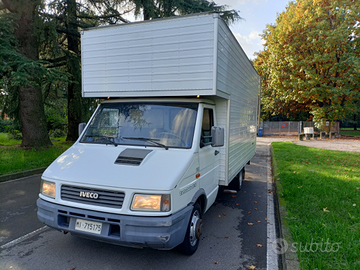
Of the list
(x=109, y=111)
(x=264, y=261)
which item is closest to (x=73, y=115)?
(x=109, y=111)

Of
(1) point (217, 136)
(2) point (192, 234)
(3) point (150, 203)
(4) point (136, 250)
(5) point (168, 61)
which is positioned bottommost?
(4) point (136, 250)

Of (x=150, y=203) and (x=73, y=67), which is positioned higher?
(x=73, y=67)

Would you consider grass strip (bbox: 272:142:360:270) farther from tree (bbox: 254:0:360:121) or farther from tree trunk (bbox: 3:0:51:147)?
tree (bbox: 254:0:360:121)

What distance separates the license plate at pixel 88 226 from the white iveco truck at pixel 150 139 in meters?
0.01

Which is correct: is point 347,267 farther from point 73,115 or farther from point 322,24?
point 322,24

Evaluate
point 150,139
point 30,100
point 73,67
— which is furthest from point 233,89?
point 73,67

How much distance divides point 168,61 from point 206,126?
1305 millimetres

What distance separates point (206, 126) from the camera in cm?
463

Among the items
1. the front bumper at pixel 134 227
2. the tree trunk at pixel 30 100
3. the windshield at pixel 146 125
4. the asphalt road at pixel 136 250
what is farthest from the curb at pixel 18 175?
the front bumper at pixel 134 227

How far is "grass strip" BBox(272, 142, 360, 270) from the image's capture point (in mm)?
3580

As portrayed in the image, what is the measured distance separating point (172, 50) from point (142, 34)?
0.68 metres

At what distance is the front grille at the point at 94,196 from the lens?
3.23 m

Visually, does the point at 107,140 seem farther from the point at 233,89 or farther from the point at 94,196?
the point at 233,89

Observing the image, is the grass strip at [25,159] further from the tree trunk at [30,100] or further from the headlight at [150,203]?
the headlight at [150,203]
